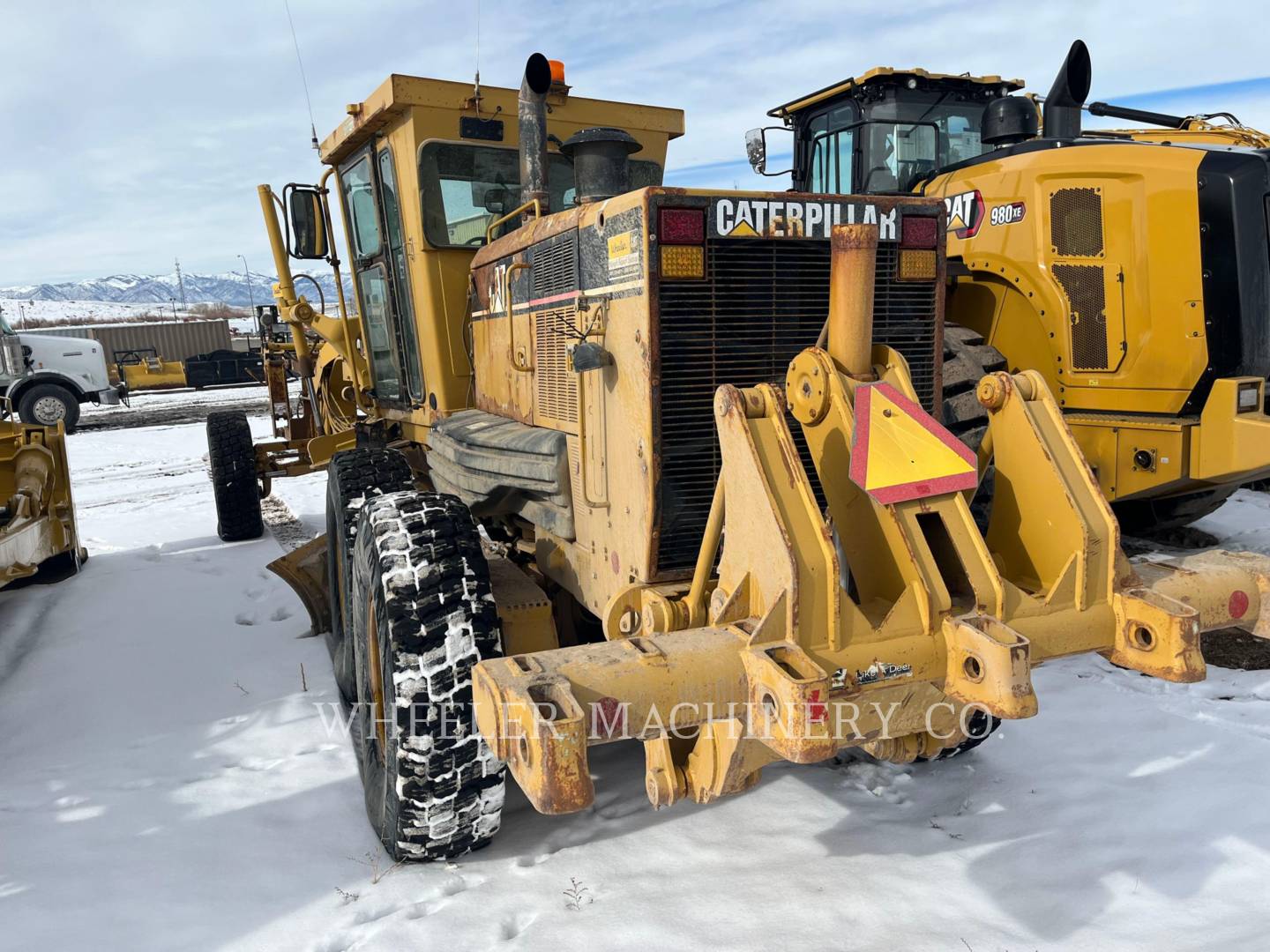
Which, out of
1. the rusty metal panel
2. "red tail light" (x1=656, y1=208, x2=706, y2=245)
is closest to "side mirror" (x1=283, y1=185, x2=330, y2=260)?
"red tail light" (x1=656, y1=208, x2=706, y2=245)

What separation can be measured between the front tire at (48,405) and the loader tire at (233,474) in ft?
40.6

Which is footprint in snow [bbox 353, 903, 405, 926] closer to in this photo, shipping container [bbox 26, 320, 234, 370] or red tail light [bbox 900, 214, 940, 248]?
red tail light [bbox 900, 214, 940, 248]

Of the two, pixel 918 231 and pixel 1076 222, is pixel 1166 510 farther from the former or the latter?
pixel 918 231

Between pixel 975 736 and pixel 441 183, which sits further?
pixel 441 183

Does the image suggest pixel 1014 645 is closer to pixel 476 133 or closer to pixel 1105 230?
pixel 476 133

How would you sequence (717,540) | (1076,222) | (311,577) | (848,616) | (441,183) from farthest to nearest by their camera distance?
(1076,222) < (311,577) < (441,183) < (717,540) < (848,616)

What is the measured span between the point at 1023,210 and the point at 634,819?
446 centimetres

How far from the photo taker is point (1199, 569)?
250cm

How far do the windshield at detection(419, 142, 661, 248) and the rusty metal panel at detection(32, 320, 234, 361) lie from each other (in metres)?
43.4

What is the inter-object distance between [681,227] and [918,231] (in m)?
0.90

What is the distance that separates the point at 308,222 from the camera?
5785 mm

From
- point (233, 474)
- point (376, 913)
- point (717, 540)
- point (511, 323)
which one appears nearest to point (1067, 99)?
point (511, 323)

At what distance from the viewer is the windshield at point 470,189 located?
4.67 m

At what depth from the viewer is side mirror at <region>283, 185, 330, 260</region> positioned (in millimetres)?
5699
